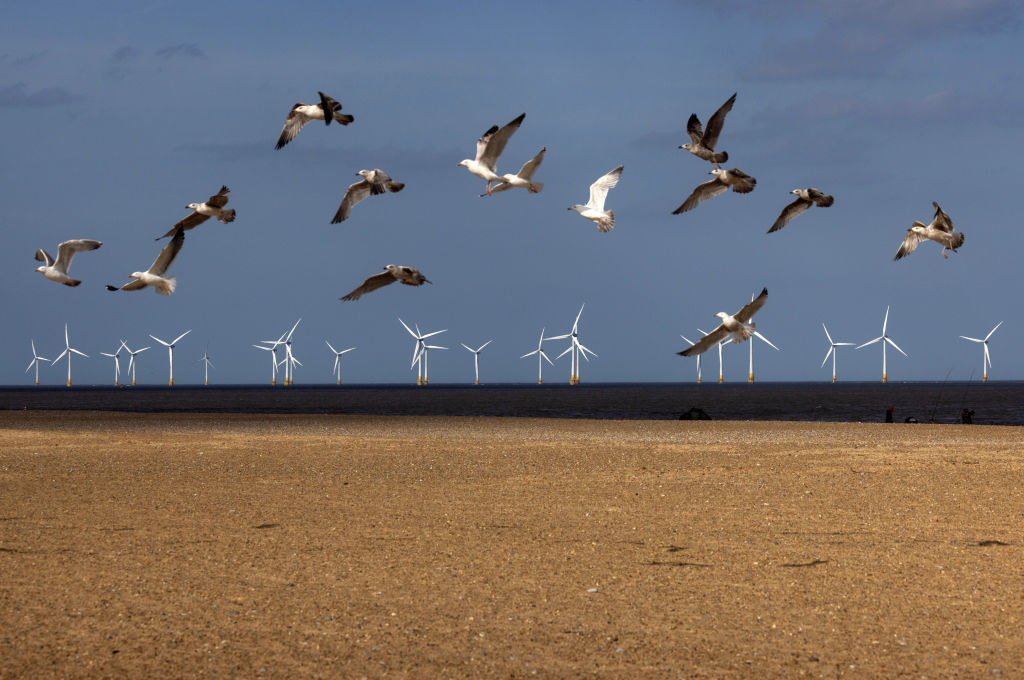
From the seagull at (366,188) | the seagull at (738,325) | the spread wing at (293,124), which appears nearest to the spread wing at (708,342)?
the seagull at (738,325)

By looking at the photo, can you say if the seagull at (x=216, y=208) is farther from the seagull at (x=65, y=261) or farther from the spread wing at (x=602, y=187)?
the spread wing at (x=602, y=187)

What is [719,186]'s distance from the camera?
2173 cm

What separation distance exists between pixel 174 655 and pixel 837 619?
284 inches

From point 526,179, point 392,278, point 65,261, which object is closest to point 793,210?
point 526,179

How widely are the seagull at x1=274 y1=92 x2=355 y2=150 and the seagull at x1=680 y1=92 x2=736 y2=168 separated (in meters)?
6.85

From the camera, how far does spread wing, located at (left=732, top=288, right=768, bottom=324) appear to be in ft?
59.5

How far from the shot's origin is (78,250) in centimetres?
2503

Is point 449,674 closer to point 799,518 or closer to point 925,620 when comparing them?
point 925,620

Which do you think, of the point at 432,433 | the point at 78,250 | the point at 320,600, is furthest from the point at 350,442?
the point at 320,600

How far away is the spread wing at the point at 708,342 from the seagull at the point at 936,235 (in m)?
5.01

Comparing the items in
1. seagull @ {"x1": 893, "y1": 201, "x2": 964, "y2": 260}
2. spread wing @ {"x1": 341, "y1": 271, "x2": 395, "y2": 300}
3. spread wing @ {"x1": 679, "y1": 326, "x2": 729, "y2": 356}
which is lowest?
spread wing @ {"x1": 679, "y1": 326, "x2": 729, "y2": 356}

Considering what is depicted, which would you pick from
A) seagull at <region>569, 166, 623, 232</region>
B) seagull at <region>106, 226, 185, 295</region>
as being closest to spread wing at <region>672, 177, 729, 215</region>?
seagull at <region>569, 166, 623, 232</region>

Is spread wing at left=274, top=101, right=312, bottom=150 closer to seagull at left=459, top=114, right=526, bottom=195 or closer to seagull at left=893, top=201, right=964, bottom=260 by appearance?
seagull at left=459, top=114, right=526, bottom=195

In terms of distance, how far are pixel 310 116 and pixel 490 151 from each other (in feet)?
13.1
